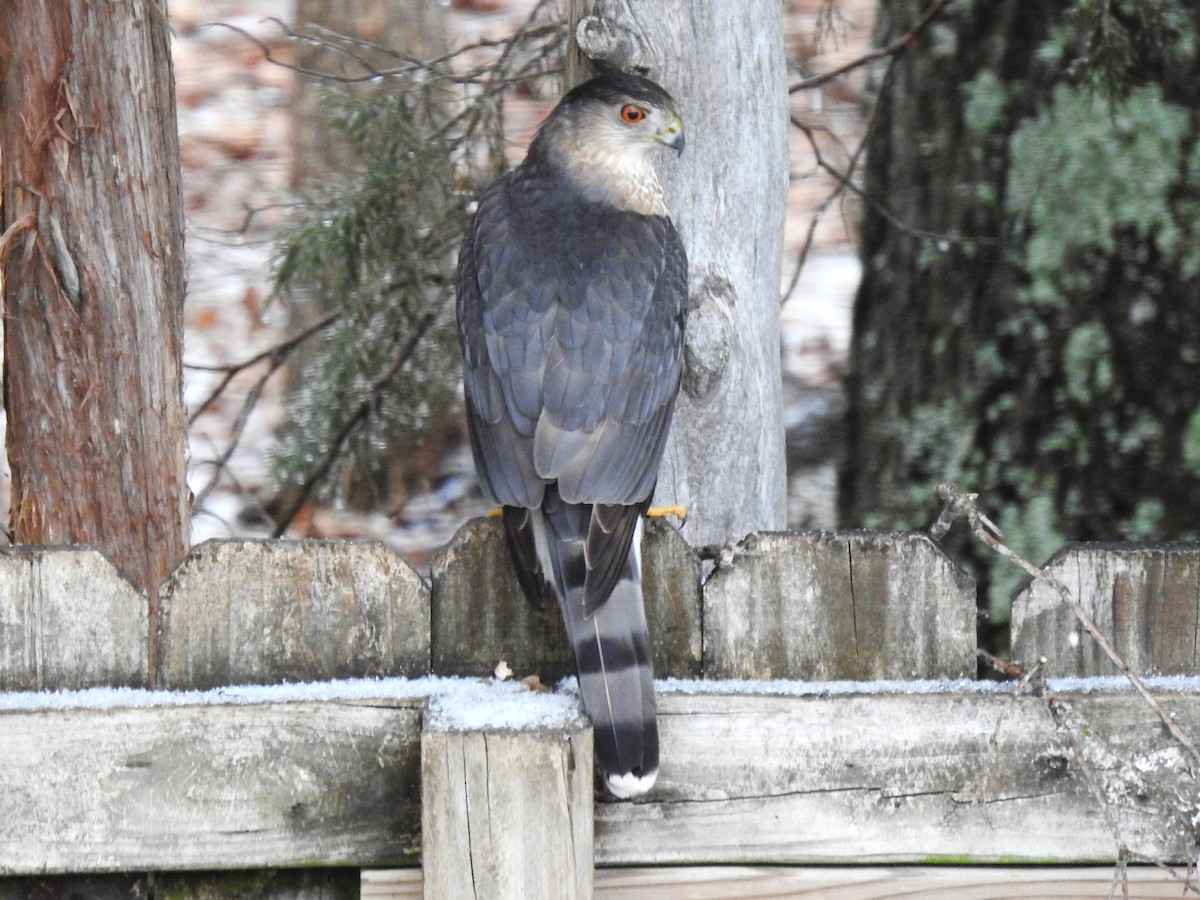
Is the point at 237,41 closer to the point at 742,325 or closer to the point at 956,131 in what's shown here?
the point at 956,131

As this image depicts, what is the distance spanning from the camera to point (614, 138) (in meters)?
3.00

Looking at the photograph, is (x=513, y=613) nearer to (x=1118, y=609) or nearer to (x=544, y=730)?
(x=544, y=730)

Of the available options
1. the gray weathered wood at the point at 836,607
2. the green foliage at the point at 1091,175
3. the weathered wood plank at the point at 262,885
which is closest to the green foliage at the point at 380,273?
the green foliage at the point at 1091,175

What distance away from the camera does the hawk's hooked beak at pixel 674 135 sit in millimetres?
2803

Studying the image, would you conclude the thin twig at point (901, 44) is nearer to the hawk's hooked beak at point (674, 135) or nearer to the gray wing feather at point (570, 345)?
the hawk's hooked beak at point (674, 135)

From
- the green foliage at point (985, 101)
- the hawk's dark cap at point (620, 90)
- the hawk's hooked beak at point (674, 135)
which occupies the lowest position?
the hawk's hooked beak at point (674, 135)

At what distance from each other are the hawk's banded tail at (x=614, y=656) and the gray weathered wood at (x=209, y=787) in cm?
25

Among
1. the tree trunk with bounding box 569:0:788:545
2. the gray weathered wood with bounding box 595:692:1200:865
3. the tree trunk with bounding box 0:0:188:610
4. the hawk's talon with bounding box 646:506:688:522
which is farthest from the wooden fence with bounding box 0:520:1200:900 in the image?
the tree trunk with bounding box 0:0:188:610

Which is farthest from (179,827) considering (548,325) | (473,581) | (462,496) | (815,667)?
(462,496)

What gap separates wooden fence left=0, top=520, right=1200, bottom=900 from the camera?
201 centimetres

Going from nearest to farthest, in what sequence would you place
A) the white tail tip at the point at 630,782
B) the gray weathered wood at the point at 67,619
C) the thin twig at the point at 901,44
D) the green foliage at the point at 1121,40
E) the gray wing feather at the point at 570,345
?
1. the white tail tip at the point at 630,782
2. the gray weathered wood at the point at 67,619
3. the gray wing feather at the point at 570,345
4. the green foliage at the point at 1121,40
5. the thin twig at the point at 901,44

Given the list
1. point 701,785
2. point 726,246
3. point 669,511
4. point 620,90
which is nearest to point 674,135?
point 620,90

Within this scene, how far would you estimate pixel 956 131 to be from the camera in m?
3.95

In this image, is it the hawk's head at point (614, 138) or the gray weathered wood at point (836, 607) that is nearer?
the gray weathered wood at point (836, 607)
